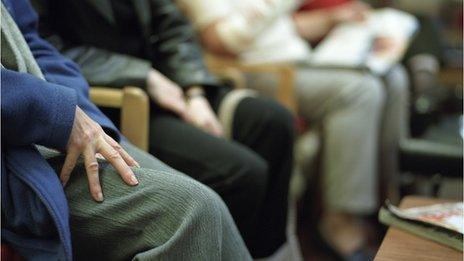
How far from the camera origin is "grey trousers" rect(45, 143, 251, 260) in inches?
29.4

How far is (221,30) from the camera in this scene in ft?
5.75

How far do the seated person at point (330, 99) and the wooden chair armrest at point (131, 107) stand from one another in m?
0.65

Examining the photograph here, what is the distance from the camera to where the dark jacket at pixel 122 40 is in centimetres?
122

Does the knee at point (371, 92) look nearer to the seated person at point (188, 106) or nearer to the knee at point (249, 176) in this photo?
the seated person at point (188, 106)

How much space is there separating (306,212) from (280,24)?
28.7 inches

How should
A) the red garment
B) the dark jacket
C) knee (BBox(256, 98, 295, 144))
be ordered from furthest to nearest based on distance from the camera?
the red garment
knee (BBox(256, 98, 295, 144))
the dark jacket

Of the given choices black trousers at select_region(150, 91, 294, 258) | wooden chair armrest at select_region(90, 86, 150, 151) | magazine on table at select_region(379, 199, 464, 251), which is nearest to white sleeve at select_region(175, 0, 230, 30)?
black trousers at select_region(150, 91, 294, 258)

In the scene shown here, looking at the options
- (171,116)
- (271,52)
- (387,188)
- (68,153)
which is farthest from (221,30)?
(68,153)

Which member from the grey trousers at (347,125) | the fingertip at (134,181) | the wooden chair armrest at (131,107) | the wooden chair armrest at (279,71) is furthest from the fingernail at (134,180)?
the grey trousers at (347,125)

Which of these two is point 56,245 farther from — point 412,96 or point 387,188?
point 412,96

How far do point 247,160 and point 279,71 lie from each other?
62 cm

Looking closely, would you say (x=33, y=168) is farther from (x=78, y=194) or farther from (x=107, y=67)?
(x=107, y=67)

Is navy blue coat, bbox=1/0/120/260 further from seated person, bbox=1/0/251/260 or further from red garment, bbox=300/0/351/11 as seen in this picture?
red garment, bbox=300/0/351/11

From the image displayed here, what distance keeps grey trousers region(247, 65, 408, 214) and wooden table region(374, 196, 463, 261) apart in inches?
31.0
